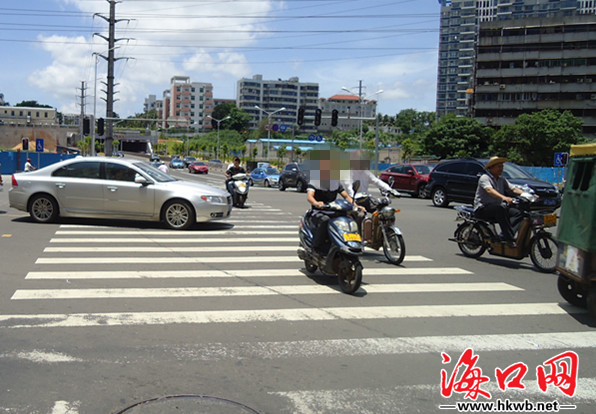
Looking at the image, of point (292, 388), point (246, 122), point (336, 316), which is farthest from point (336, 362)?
point (246, 122)

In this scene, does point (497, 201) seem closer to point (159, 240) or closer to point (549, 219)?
point (549, 219)

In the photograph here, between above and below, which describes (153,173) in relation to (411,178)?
above

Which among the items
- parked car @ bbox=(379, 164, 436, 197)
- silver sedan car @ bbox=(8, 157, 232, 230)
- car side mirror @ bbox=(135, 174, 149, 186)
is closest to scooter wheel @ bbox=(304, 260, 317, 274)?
silver sedan car @ bbox=(8, 157, 232, 230)

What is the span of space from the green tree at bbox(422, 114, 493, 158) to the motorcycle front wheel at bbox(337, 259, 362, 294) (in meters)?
71.0

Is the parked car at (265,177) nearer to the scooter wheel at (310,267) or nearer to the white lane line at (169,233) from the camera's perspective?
the white lane line at (169,233)

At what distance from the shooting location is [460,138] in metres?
76.6

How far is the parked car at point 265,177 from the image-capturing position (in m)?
35.0

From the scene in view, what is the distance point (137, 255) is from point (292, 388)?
19.2ft

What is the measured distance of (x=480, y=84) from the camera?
303ft

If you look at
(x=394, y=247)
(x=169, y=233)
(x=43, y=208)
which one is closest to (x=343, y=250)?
(x=394, y=247)

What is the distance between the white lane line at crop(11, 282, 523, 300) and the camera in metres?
6.64

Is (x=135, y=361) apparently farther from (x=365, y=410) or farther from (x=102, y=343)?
(x=365, y=410)

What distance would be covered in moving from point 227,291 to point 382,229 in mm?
3495

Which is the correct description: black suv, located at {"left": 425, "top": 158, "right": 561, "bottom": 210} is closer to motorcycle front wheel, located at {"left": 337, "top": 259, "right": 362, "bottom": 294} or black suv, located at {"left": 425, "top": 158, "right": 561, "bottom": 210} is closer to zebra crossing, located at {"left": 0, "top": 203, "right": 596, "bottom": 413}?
zebra crossing, located at {"left": 0, "top": 203, "right": 596, "bottom": 413}
